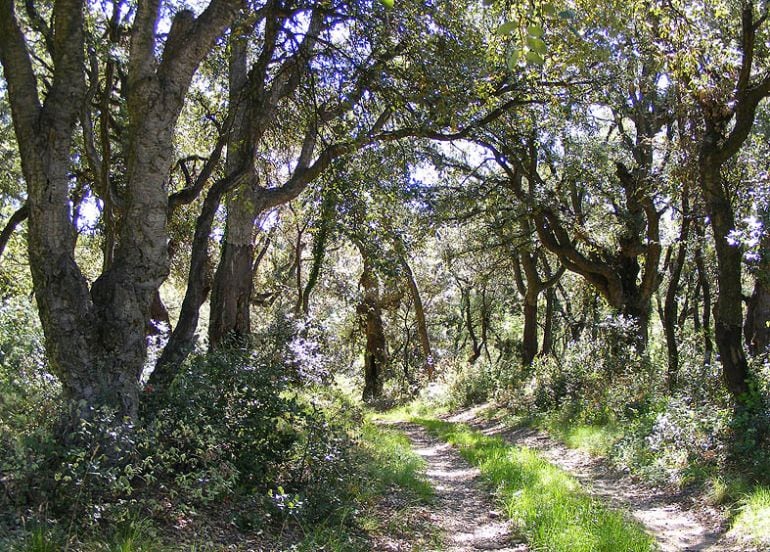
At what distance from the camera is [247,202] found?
7.59 metres

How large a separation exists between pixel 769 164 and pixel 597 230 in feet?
15.1

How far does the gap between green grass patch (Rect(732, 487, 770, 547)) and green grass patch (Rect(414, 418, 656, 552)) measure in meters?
0.85

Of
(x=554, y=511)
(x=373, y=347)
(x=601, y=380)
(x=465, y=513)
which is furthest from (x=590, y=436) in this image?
(x=373, y=347)

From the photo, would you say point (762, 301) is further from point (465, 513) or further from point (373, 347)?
point (373, 347)

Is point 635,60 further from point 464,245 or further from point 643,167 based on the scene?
point 464,245

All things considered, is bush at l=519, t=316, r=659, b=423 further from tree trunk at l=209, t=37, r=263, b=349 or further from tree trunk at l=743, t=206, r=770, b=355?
tree trunk at l=209, t=37, r=263, b=349

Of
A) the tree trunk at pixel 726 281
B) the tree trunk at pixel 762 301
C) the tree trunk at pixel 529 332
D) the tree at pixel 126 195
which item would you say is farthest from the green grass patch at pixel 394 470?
the tree trunk at pixel 529 332

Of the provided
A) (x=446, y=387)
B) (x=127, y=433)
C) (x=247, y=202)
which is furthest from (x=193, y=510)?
(x=446, y=387)

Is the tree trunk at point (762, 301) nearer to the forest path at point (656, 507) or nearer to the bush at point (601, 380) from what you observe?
the bush at point (601, 380)

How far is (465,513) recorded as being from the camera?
6457mm

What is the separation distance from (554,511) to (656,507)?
197cm

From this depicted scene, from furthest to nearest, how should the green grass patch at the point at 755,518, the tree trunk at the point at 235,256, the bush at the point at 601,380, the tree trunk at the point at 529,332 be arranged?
the tree trunk at the point at 529,332 < the bush at the point at 601,380 < the tree trunk at the point at 235,256 < the green grass patch at the point at 755,518

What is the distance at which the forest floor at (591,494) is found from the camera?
546 cm

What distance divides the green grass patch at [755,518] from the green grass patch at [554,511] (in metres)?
0.85
